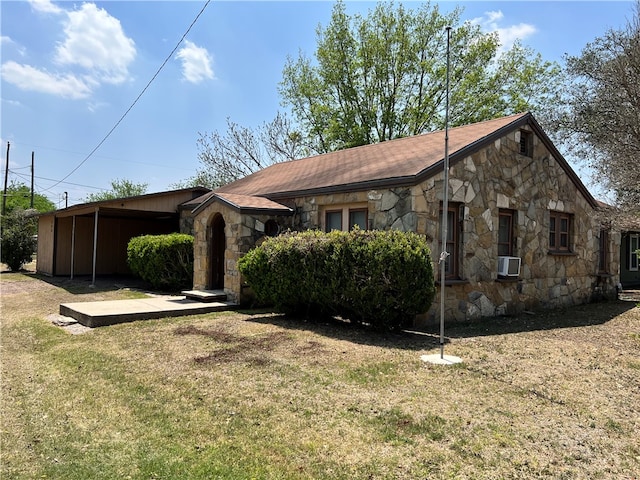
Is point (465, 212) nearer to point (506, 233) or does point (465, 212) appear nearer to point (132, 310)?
point (506, 233)

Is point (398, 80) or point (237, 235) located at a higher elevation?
point (398, 80)

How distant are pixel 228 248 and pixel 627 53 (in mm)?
12651

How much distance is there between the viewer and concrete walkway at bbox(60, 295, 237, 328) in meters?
8.22

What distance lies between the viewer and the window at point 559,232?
12.0m

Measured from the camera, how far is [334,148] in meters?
28.0

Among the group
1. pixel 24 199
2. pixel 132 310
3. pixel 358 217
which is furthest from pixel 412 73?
pixel 24 199

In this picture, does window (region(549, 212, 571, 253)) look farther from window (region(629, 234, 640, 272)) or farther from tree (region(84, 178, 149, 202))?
tree (region(84, 178, 149, 202))

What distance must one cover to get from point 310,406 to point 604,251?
45.3ft

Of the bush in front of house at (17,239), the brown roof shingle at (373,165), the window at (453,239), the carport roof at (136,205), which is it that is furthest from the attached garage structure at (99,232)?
the window at (453,239)

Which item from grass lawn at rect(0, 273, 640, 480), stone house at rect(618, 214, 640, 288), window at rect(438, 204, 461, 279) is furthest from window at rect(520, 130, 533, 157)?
stone house at rect(618, 214, 640, 288)

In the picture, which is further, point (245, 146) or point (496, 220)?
point (245, 146)

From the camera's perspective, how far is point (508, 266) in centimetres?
990

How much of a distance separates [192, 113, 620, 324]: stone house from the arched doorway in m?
0.03

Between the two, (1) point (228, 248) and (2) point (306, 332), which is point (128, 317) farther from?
(2) point (306, 332)
